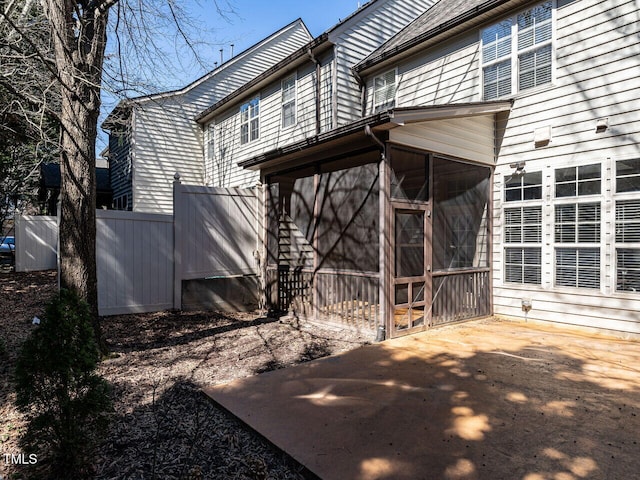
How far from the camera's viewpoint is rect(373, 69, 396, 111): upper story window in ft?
29.1

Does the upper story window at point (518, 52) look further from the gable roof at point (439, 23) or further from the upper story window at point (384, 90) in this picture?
the upper story window at point (384, 90)

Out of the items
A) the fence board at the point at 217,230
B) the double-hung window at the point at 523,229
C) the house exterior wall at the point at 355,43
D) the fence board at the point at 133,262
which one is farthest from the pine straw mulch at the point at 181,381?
the house exterior wall at the point at 355,43

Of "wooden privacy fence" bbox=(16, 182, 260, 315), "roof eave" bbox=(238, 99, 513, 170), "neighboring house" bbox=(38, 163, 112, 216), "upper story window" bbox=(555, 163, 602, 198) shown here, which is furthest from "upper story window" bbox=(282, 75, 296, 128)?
"neighboring house" bbox=(38, 163, 112, 216)

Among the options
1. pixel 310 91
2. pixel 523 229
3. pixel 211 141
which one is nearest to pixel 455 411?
pixel 523 229

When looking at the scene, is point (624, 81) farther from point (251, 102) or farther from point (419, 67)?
point (251, 102)

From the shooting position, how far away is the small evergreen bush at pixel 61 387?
2.25 meters

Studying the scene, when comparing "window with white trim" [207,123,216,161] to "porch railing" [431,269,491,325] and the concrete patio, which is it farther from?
the concrete patio

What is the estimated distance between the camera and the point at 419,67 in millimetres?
8312

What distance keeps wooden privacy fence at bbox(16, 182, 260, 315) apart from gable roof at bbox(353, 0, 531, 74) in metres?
4.38

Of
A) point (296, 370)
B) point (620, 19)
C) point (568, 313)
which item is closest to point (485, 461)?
point (296, 370)

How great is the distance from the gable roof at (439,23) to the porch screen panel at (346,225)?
384 cm

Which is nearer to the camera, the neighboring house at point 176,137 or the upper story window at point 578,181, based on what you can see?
the upper story window at point 578,181

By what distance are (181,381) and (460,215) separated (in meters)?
5.08

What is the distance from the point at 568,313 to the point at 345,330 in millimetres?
3579
